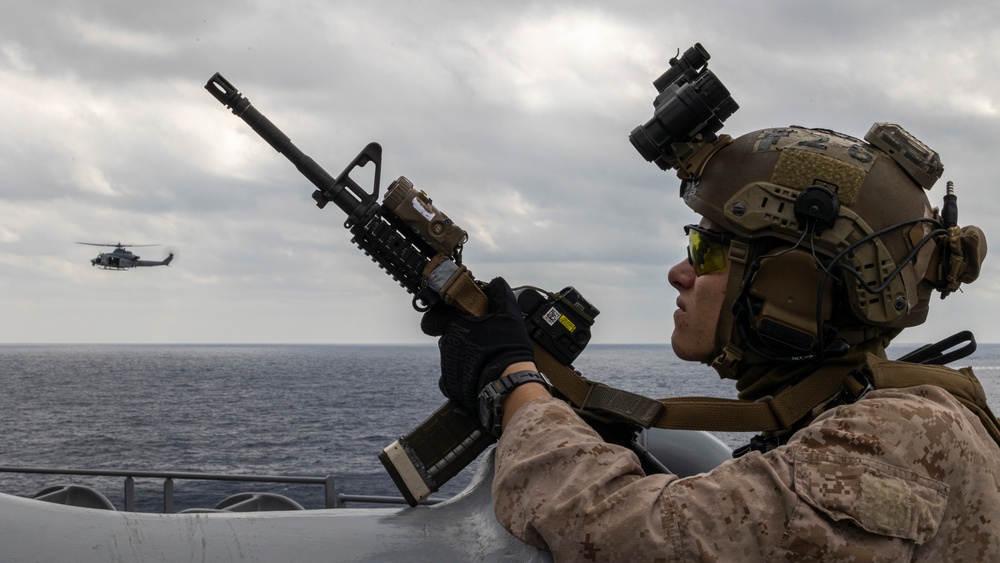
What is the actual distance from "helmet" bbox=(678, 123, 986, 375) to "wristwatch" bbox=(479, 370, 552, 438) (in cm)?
70

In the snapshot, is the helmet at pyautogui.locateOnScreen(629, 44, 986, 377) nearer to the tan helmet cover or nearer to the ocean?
the tan helmet cover

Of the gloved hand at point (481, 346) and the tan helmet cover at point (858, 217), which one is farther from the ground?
the tan helmet cover at point (858, 217)

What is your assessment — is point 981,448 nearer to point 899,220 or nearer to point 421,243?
point 899,220

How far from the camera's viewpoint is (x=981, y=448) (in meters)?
2.57

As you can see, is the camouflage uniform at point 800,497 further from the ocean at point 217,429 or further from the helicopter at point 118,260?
the helicopter at point 118,260

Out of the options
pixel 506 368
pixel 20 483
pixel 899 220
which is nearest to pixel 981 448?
pixel 899 220

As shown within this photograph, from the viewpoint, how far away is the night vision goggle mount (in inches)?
133

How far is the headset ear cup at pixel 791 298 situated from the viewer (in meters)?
3.09

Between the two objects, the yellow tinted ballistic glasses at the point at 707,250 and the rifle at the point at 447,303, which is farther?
the rifle at the point at 447,303

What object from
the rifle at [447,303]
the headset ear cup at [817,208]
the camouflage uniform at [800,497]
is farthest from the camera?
the rifle at [447,303]

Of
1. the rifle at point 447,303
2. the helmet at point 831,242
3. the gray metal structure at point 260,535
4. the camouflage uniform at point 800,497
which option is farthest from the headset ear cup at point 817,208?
the gray metal structure at point 260,535

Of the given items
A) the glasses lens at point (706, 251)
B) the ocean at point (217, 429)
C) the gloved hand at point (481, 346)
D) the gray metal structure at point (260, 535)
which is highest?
the glasses lens at point (706, 251)

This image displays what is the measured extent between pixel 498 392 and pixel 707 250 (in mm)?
900

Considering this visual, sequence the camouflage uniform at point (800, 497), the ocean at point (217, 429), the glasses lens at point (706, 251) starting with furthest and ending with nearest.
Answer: the ocean at point (217, 429) < the glasses lens at point (706, 251) < the camouflage uniform at point (800, 497)
